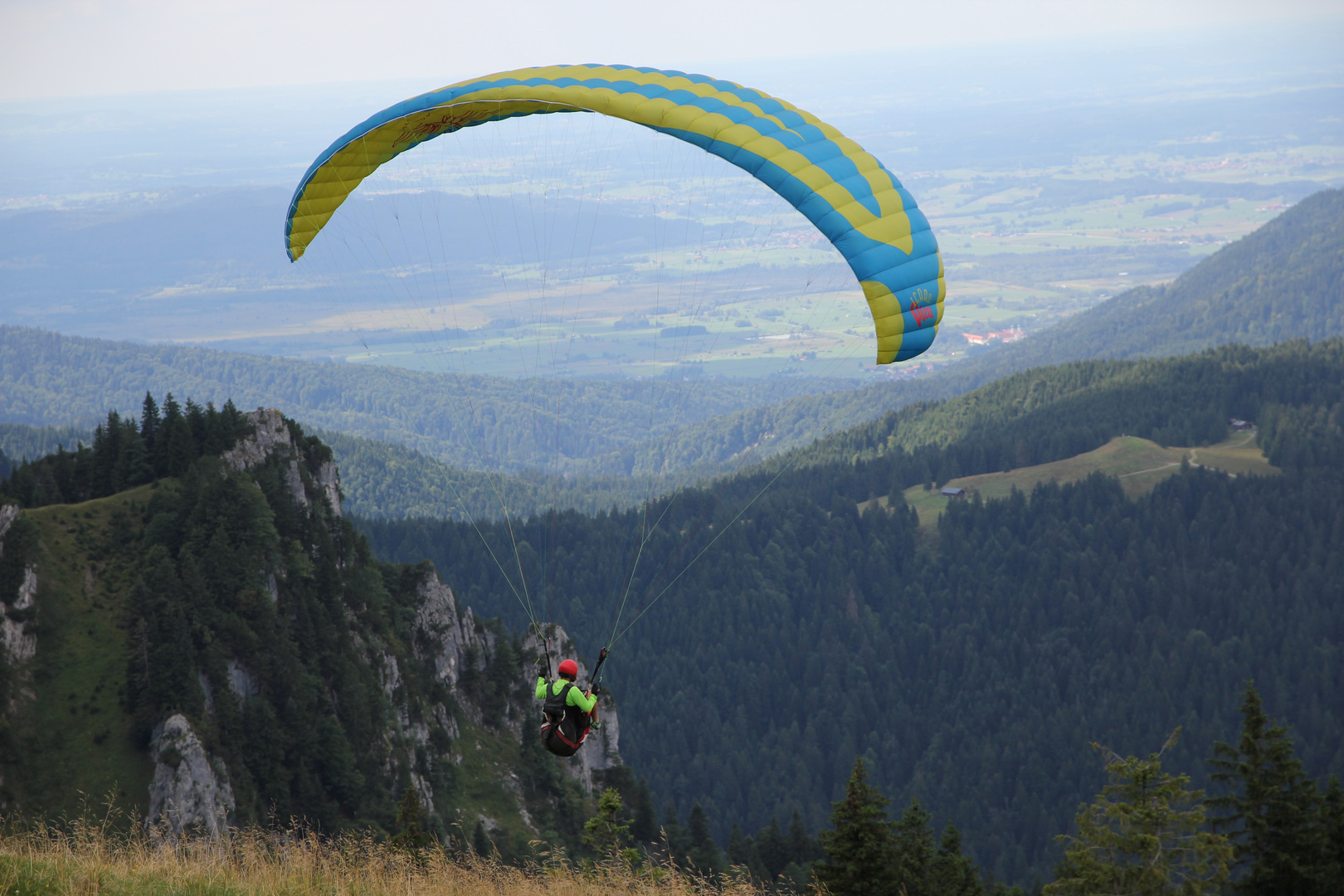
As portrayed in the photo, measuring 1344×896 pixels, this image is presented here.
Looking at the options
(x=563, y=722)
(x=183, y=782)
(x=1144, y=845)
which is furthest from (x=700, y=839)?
(x=563, y=722)

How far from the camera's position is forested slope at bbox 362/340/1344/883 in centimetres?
12825

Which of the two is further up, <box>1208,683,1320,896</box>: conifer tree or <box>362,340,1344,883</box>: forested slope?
<box>1208,683,1320,896</box>: conifer tree

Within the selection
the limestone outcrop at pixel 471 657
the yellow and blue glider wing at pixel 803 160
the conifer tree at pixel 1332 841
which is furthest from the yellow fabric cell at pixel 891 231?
the limestone outcrop at pixel 471 657

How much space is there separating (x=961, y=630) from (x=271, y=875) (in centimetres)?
16346

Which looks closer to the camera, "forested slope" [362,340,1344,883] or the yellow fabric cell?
the yellow fabric cell

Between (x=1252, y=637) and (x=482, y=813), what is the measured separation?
5135 inches

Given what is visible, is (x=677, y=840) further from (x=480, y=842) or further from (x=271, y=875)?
(x=271, y=875)

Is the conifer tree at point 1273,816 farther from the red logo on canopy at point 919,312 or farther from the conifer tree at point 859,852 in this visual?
the red logo on canopy at point 919,312

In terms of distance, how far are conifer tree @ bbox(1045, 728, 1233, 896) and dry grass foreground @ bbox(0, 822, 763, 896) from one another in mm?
14994

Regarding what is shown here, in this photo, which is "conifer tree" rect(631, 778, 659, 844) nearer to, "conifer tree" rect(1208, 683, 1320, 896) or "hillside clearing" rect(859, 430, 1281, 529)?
"conifer tree" rect(1208, 683, 1320, 896)

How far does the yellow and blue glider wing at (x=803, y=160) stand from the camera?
2081 cm

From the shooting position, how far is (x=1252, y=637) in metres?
154

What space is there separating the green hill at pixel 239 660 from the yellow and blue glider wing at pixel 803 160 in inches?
1329

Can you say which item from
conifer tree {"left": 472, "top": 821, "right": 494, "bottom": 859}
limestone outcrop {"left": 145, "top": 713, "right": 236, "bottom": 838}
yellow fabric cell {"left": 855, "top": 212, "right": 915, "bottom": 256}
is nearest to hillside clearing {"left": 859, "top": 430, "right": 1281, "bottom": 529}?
conifer tree {"left": 472, "top": 821, "right": 494, "bottom": 859}
